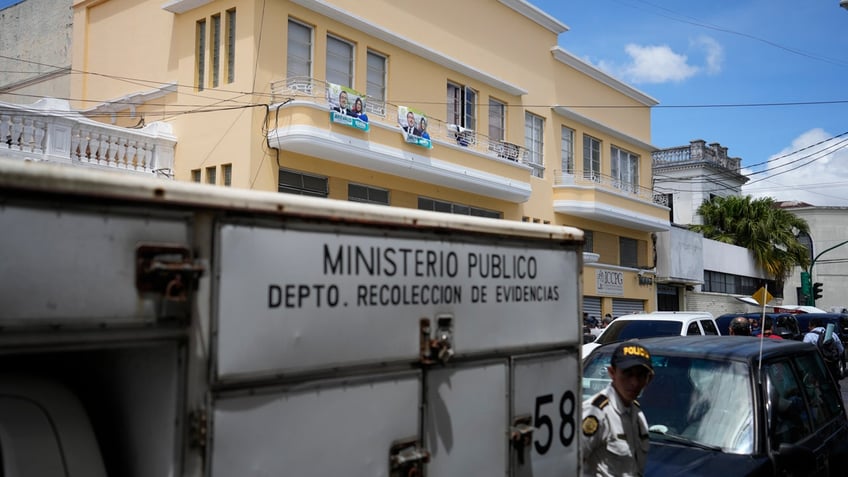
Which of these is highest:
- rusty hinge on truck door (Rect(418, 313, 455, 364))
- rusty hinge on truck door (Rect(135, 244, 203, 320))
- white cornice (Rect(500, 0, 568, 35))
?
white cornice (Rect(500, 0, 568, 35))

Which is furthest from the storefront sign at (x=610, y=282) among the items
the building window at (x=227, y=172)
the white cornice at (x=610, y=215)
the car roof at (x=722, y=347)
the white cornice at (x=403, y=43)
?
the car roof at (x=722, y=347)

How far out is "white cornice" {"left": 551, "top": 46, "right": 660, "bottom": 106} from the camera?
23.7 metres

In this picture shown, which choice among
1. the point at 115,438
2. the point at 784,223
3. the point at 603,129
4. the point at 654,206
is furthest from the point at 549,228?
the point at 784,223

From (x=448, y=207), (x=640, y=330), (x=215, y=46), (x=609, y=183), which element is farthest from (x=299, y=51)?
(x=609, y=183)

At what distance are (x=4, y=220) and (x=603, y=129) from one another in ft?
82.8

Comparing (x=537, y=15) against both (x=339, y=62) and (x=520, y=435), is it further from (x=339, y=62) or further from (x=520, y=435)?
(x=520, y=435)

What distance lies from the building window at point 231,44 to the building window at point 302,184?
7.18 feet

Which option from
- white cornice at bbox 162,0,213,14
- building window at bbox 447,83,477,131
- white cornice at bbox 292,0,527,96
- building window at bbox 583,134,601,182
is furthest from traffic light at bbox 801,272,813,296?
white cornice at bbox 162,0,213,14

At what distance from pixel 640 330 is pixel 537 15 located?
1277 cm

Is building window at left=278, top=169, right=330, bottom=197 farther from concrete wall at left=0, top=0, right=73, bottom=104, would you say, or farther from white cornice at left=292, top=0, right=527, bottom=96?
concrete wall at left=0, top=0, right=73, bottom=104

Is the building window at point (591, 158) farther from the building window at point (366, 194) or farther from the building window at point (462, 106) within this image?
the building window at point (366, 194)

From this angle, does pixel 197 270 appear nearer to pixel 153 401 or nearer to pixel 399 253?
pixel 153 401

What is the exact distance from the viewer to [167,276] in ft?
7.58

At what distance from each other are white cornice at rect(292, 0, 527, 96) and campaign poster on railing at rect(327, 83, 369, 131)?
1673 mm
